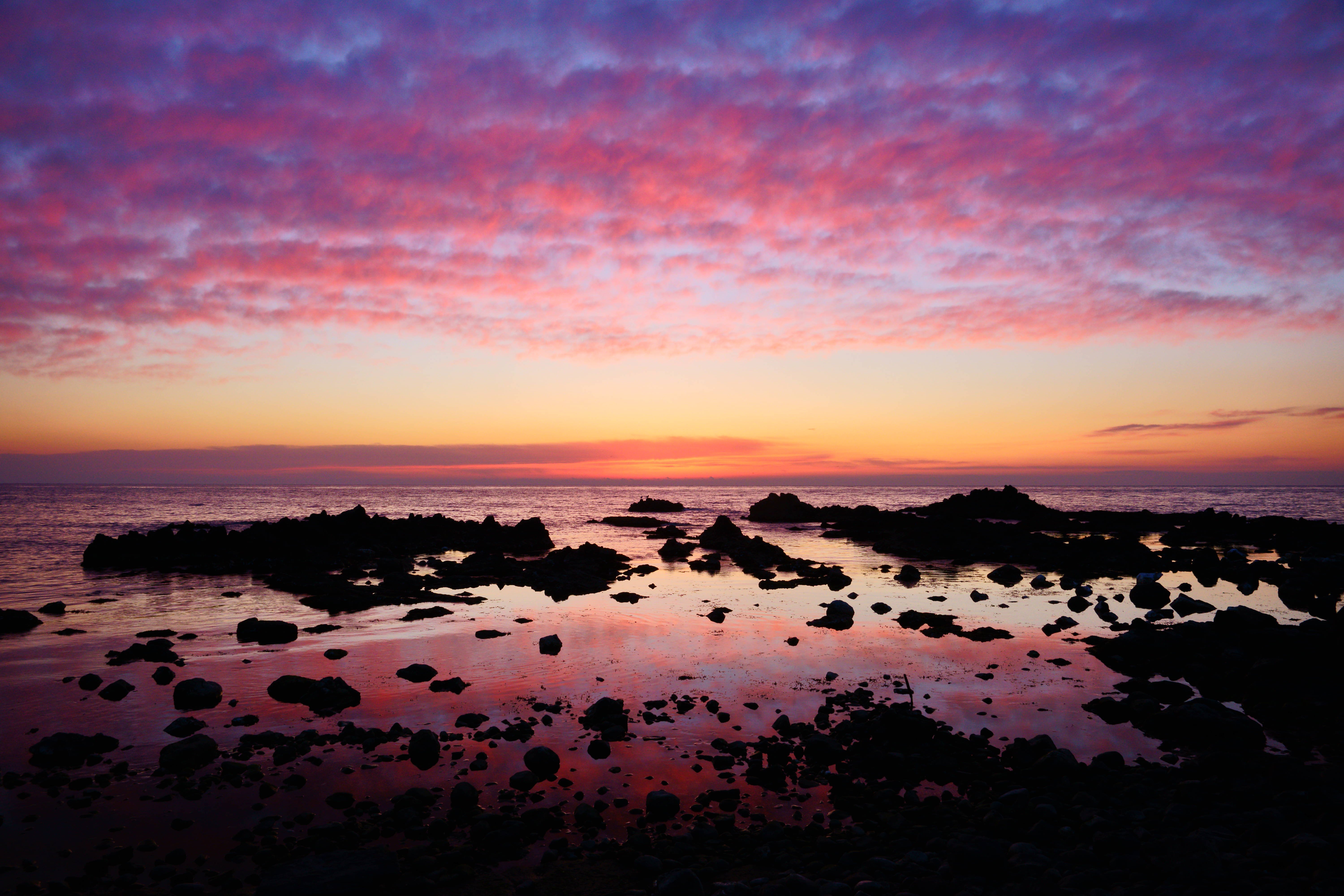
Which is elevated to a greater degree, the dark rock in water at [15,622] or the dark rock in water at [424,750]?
the dark rock in water at [424,750]

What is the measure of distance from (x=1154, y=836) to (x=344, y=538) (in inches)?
1972

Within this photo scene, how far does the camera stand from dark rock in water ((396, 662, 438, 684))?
644 inches

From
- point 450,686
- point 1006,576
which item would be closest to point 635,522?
point 1006,576

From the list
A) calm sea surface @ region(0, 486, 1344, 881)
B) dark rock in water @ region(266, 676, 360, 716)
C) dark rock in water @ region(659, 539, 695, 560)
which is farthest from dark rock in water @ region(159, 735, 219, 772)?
dark rock in water @ region(659, 539, 695, 560)

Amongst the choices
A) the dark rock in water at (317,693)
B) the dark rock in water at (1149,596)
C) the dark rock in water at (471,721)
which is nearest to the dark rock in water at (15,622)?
the dark rock in water at (317,693)

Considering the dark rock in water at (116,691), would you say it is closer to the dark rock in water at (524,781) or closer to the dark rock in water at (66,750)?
the dark rock in water at (66,750)

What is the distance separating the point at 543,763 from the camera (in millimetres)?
10820

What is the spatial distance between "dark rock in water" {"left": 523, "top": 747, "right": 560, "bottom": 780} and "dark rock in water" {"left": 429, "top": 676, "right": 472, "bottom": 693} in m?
5.25

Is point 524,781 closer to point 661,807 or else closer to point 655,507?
point 661,807

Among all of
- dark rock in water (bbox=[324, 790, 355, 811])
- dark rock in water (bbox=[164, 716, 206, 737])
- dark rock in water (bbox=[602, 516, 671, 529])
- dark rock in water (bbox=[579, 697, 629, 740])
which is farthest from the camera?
dark rock in water (bbox=[602, 516, 671, 529])

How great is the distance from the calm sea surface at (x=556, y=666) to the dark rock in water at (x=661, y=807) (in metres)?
0.55

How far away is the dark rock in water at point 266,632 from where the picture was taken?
20562 millimetres

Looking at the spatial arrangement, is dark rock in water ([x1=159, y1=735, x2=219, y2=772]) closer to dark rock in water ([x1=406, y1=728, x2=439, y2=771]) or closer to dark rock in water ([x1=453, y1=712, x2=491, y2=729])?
dark rock in water ([x1=406, y1=728, x2=439, y2=771])

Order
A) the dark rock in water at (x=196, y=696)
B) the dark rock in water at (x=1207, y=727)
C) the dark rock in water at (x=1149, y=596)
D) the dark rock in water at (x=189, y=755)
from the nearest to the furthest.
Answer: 1. the dark rock in water at (x=189, y=755)
2. the dark rock in water at (x=1207, y=727)
3. the dark rock in water at (x=196, y=696)
4. the dark rock in water at (x=1149, y=596)
